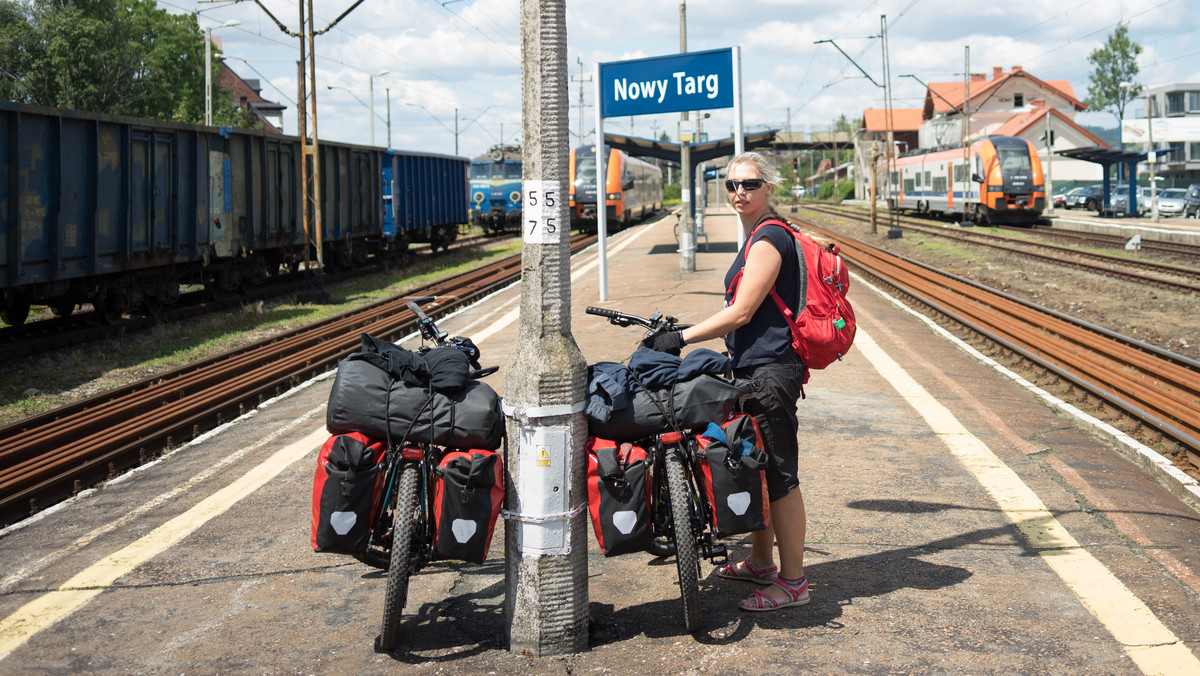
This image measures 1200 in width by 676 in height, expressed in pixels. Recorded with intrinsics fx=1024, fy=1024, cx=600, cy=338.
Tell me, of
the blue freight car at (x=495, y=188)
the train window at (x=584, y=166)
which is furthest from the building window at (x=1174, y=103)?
the train window at (x=584, y=166)

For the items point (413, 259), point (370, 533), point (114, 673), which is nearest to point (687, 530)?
point (370, 533)

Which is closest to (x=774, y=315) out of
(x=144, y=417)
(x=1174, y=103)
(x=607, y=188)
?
(x=144, y=417)

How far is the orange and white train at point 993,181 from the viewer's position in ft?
120

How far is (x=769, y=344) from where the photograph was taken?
401 centimetres

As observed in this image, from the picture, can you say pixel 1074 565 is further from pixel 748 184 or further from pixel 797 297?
pixel 748 184

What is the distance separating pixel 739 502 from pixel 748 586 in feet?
2.67

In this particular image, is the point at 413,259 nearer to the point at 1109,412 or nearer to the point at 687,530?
the point at 1109,412

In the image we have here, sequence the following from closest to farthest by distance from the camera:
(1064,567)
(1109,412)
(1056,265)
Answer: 1. (1064,567)
2. (1109,412)
3. (1056,265)

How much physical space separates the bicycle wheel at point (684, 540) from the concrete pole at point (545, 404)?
0.34 m

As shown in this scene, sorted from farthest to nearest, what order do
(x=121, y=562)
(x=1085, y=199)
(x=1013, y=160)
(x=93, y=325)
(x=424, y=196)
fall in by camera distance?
(x=1085, y=199), (x=1013, y=160), (x=424, y=196), (x=93, y=325), (x=121, y=562)

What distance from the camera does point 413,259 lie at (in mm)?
28828

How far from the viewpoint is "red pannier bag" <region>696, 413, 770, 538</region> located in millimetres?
3768

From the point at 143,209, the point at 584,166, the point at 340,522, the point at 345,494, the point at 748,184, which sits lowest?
the point at 340,522

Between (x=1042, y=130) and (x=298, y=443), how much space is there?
73.2m
